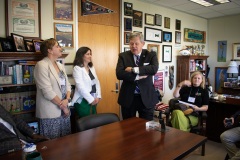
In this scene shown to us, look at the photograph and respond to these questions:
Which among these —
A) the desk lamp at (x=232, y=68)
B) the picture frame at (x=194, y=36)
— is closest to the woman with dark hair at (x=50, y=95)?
the picture frame at (x=194, y=36)

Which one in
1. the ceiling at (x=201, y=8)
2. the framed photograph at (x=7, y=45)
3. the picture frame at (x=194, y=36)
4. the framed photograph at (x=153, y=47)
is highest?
the ceiling at (x=201, y=8)

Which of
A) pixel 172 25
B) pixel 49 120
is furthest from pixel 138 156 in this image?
pixel 172 25

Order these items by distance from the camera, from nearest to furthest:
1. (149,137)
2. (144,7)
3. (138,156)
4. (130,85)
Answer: (138,156) < (149,137) < (130,85) < (144,7)

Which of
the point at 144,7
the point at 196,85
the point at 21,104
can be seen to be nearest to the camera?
the point at 21,104

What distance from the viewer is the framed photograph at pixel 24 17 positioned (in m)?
2.58

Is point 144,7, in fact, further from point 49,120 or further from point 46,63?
point 49,120

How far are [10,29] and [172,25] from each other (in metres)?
3.72

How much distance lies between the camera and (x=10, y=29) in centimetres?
259

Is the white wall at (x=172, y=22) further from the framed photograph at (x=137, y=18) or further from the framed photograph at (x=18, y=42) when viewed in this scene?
the framed photograph at (x=18, y=42)

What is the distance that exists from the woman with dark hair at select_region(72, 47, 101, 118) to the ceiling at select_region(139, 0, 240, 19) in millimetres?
2325

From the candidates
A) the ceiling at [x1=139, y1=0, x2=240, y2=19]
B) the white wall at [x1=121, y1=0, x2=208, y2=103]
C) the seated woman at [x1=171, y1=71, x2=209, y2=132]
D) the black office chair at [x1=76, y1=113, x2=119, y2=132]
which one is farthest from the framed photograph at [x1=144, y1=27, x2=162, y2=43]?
the black office chair at [x1=76, y1=113, x2=119, y2=132]

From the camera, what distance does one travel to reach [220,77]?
5934mm

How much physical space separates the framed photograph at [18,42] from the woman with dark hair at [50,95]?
295mm

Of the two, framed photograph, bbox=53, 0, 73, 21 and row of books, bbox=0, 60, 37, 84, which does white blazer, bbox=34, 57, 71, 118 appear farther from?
framed photograph, bbox=53, 0, 73, 21
